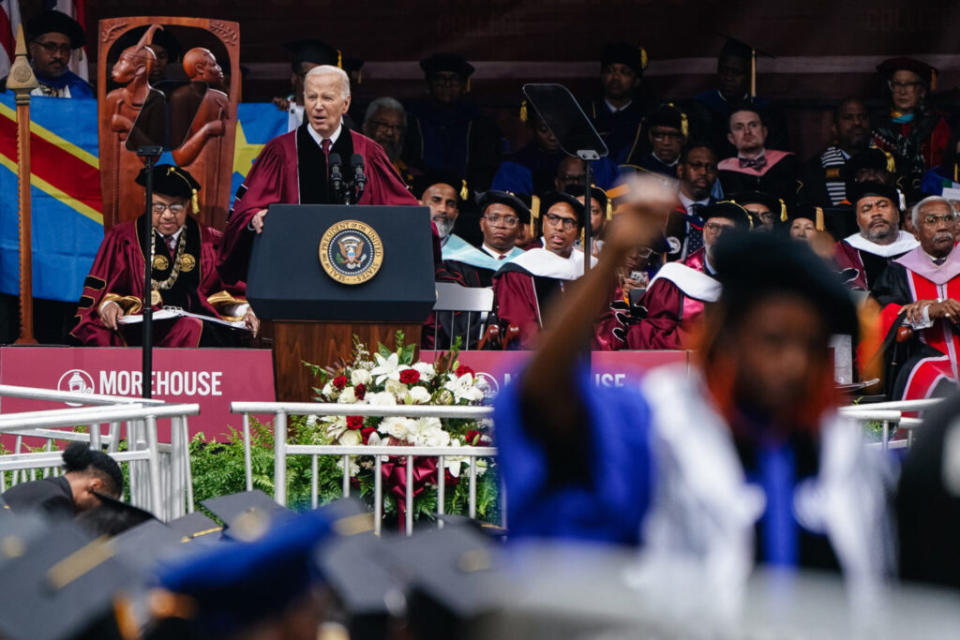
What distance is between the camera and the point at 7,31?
10422 mm

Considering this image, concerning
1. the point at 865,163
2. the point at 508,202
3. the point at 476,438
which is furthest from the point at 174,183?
the point at 476,438

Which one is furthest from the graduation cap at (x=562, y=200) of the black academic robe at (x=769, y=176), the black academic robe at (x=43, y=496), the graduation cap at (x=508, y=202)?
the black academic robe at (x=43, y=496)

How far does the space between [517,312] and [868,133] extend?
3838 millimetres

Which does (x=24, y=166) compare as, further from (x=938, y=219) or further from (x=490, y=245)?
(x=938, y=219)

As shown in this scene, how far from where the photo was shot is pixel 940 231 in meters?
9.59

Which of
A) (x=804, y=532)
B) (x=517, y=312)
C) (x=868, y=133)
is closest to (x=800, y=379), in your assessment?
(x=804, y=532)

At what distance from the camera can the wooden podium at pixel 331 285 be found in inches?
223

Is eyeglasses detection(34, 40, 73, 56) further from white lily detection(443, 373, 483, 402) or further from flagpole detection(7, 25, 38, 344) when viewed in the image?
white lily detection(443, 373, 483, 402)

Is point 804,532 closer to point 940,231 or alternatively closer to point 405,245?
point 405,245

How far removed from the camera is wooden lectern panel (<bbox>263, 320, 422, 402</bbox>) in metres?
5.70

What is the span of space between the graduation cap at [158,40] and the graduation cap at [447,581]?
340 inches

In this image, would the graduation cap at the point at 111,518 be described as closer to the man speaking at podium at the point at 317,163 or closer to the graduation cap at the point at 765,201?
the man speaking at podium at the point at 317,163

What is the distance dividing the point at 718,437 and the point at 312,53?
371 inches

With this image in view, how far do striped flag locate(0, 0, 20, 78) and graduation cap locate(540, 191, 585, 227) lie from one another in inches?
176
